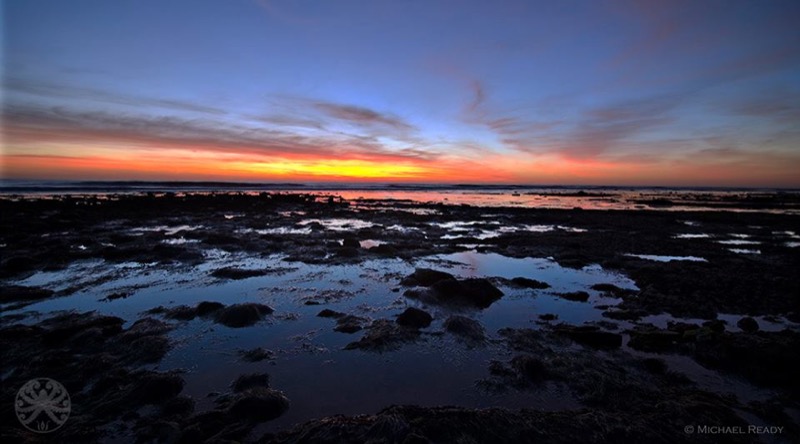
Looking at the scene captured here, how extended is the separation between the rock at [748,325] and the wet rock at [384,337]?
775cm

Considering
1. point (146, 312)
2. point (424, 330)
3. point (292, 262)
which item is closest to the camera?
point (424, 330)

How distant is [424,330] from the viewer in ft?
26.8

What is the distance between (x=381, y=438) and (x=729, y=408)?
516 cm

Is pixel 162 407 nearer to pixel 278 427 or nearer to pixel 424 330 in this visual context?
pixel 278 427

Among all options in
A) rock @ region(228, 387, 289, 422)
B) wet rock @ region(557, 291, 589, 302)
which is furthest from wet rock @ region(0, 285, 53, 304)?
wet rock @ region(557, 291, 589, 302)

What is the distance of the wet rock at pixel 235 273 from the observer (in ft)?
41.1

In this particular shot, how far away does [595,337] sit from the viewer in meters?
7.45

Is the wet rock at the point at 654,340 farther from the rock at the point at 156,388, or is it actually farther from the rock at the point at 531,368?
the rock at the point at 156,388

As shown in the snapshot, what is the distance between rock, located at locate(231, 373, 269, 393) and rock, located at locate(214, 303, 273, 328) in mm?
2619

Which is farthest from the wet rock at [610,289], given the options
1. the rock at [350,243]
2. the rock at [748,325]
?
the rock at [350,243]

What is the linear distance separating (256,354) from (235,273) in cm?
688

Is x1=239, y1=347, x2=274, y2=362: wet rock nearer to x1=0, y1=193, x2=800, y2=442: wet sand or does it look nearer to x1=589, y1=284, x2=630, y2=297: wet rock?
x1=0, y1=193, x2=800, y2=442: wet sand

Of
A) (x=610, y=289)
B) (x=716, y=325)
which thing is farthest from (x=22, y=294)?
(x=716, y=325)

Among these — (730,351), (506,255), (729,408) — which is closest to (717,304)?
(730,351)
